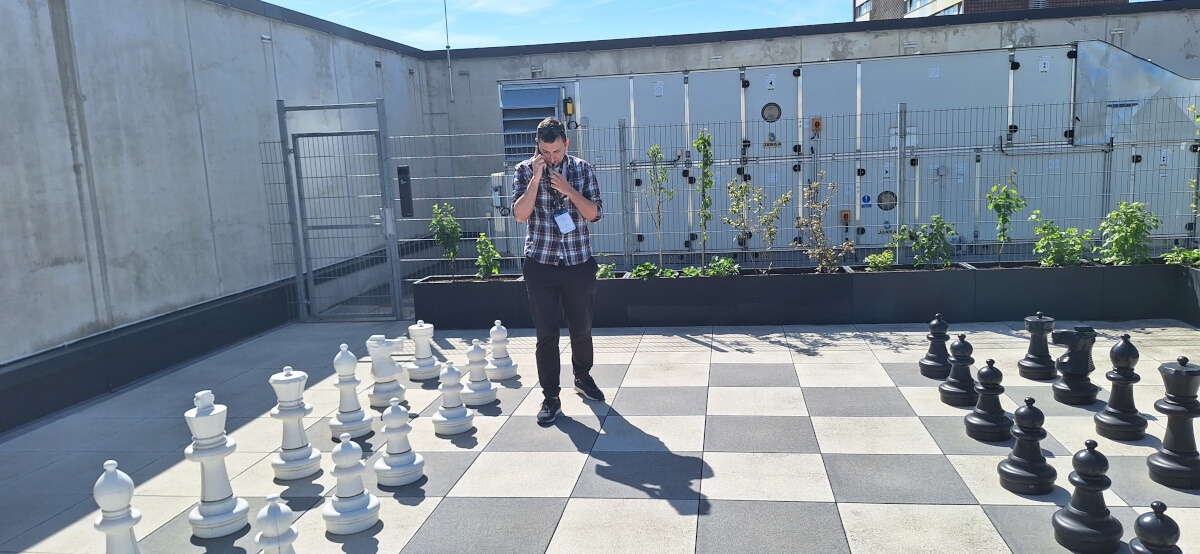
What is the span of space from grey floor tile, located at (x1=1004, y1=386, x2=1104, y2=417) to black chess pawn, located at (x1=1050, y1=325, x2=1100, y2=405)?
5cm

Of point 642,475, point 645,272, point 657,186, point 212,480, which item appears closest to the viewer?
point 212,480

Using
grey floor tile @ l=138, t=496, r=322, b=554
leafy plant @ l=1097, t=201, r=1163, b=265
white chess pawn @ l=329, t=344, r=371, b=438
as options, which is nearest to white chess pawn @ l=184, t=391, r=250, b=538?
grey floor tile @ l=138, t=496, r=322, b=554

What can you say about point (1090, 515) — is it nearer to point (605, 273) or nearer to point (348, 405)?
point (348, 405)

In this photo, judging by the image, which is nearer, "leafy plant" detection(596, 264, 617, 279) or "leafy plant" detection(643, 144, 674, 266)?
"leafy plant" detection(596, 264, 617, 279)

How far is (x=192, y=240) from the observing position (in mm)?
8086

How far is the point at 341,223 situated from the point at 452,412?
19.6 ft

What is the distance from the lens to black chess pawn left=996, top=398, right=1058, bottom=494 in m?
3.98

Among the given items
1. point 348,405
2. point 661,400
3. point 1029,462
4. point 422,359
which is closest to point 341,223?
point 422,359

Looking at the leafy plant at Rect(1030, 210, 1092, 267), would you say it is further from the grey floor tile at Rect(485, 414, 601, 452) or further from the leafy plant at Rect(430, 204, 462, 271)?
the leafy plant at Rect(430, 204, 462, 271)

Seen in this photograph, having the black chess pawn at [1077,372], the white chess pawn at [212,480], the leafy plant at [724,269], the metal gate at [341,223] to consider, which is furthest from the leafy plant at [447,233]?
the black chess pawn at [1077,372]

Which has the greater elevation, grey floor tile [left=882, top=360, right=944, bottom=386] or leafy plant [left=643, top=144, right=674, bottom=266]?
leafy plant [left=643, top=144, right=674, bottom=266]

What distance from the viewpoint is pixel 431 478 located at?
4.62 metres

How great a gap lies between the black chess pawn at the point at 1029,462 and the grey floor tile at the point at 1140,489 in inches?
10.0

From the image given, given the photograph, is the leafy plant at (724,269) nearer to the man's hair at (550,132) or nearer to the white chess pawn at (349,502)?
the man's hair at (550,132)
